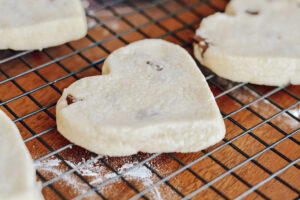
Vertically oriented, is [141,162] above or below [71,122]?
below

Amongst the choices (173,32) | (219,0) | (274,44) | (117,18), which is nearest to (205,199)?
(274,44)

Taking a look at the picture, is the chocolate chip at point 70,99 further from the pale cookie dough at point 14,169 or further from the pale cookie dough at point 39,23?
the pale cookie dough at point 39,23

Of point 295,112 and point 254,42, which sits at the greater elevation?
point 254,42

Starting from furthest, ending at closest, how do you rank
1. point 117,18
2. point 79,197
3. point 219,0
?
point 219,0
point 117,18
point 79,197

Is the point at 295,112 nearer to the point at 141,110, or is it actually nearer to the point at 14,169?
the point at 141,110

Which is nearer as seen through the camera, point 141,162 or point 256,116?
point 141,162

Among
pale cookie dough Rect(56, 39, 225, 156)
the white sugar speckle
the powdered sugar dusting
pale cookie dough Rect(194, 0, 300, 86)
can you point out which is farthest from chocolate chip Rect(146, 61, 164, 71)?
the white sugar speckle

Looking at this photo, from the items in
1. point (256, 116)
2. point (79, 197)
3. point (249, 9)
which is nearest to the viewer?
point (79, 197)

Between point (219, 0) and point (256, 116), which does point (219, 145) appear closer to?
point (256, 116)

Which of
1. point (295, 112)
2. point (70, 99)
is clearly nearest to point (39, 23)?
point (70, 99)
